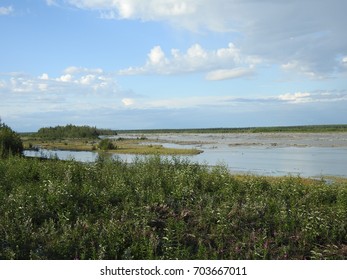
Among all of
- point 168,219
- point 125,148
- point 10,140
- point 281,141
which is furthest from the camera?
point 281,141

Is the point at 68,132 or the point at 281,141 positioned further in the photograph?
the point at 68,132

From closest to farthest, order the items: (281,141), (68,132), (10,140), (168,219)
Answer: (168,219)
(10,140)
(281,141)
(68,132)

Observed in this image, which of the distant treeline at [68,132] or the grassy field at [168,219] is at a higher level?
the distant treeline at [68,132]

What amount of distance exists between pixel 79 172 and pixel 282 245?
6.95m

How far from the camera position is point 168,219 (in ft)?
26.7

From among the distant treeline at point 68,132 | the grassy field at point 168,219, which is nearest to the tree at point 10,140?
the grassy field at point 168,219

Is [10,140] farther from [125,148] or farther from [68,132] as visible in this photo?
[68,132]

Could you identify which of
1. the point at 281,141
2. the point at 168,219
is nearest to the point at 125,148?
the point at 281,141

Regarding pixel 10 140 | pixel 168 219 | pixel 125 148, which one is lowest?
pixel 125 148

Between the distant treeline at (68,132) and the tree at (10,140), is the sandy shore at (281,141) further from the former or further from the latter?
the tree at (10,140)

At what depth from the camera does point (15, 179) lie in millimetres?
11516

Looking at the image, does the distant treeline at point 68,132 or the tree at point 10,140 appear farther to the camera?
the distant treeline at point 68,132

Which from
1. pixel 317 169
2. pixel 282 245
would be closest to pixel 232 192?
pixel 282 245

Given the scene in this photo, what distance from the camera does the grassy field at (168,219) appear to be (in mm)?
7125
